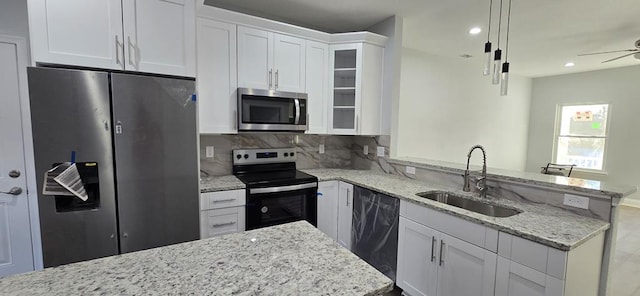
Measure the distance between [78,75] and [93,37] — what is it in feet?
0.96

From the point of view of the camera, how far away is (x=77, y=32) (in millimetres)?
1687

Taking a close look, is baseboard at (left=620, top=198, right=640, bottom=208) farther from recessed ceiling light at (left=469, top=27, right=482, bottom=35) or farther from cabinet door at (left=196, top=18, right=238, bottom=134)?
cabinet door at (left=196, top=18, right=238, bottom=134)

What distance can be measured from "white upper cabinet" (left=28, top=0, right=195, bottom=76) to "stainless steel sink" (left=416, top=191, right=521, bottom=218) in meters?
2.15

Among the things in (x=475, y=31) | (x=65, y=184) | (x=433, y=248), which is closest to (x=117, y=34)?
(x=65, y=184)

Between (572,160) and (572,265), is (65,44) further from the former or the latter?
(572,160)

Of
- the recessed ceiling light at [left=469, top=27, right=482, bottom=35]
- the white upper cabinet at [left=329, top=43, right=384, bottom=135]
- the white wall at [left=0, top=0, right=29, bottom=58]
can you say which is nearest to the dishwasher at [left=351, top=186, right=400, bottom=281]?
the white upper cabinet at [left=329, top=43, right=384, bottom=135]

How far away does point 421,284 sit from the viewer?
2.02 metres

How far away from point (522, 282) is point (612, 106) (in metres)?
6.30

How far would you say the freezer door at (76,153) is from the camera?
1.56 metres

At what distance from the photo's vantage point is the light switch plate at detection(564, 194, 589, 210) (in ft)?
5.49

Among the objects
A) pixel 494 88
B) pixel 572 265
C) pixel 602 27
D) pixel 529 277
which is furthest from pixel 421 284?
pixel 494 88

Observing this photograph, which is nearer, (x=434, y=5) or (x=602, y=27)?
(x=434, y=5)

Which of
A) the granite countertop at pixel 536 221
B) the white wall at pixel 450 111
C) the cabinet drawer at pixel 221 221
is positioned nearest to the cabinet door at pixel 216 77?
the cabinet drawer at pixel 221 221

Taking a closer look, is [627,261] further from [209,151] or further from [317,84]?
[209,151]
